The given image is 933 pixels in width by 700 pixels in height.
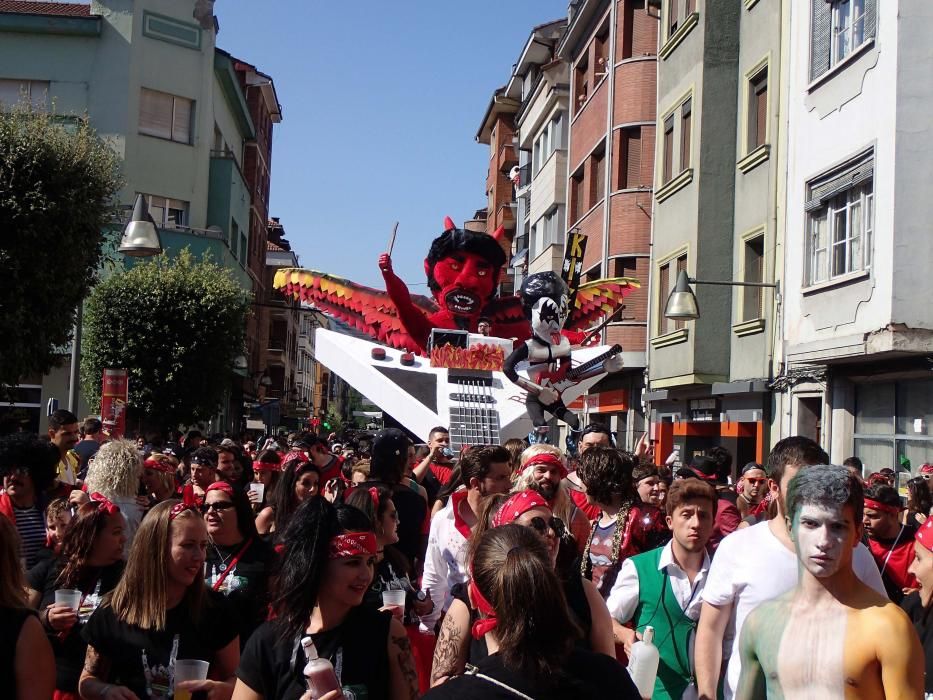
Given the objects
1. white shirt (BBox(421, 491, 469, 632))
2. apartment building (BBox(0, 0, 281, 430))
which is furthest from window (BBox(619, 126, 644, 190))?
white shirt (BBox(421, 491, 469, 632))

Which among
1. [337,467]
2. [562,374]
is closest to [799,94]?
[562,374]

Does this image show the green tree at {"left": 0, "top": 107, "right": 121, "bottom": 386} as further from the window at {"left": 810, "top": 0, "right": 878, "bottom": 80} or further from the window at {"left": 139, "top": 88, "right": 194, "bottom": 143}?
the window at {"left": 139, "top": 88, "right": 194, "bottom": 143}

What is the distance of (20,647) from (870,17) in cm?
1494

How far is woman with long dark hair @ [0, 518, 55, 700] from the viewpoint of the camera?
352cm

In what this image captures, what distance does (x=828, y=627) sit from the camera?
346 cm

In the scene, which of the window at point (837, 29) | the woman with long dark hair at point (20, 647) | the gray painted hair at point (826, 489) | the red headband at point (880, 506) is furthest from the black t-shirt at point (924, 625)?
the window at point (837, 29)

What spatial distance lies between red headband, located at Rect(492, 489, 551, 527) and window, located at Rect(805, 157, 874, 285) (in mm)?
12376

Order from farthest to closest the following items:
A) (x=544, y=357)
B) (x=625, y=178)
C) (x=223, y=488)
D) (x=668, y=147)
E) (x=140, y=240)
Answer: (x=625, y=178) < (x=668, y=147) < (x=544, y=357) < (x=140, y=240) < (x=223, y=488)

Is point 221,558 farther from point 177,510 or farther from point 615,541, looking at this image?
point 615,541

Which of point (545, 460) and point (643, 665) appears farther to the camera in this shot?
point (545, 460)

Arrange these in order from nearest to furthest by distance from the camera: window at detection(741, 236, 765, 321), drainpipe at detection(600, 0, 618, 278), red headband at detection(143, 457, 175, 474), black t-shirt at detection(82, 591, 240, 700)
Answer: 1. black t-shirt at detection(82, 591, 240, 700)
2. red headband at detection(143, 457, 175, 474)
3. window at detection(741, 236, 765, 321)
4. drainpipe at detection(600, 0, 618, 278)

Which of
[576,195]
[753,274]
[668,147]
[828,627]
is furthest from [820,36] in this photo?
[576,195]

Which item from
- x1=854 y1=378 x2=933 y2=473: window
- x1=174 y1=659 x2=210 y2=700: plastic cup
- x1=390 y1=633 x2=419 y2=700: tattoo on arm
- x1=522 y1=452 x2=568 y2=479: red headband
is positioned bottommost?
x1=174 y1=659 x2=210 y2=700: plastic cup

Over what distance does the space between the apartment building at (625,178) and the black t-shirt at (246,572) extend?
21651 mm
